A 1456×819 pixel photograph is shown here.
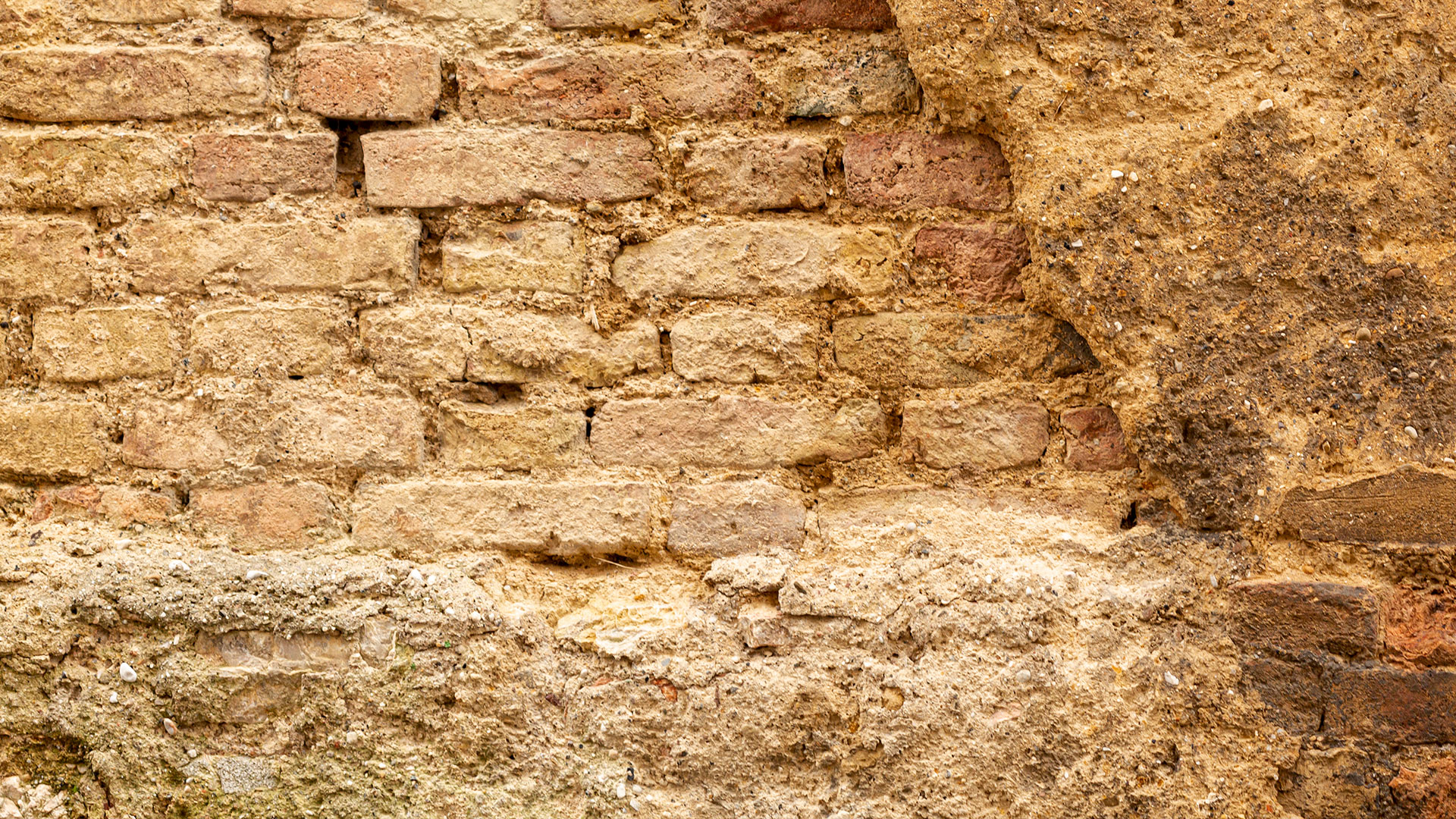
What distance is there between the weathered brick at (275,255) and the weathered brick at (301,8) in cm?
27

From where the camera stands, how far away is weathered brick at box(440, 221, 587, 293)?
1.25 metres

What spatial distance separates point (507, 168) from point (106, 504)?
26.6 inches

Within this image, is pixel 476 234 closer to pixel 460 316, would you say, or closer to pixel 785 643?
pixel 460 316

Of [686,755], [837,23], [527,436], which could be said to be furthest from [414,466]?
[837,23]

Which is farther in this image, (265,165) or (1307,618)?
(265,165)

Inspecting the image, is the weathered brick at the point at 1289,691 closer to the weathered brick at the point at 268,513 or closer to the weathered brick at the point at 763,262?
the weathered brick at the point at 763,262

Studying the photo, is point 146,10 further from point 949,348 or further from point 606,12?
point 949,348

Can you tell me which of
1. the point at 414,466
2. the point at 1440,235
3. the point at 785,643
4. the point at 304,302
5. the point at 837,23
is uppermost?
the point at 837,23

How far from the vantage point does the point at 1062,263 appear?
3.78 ft

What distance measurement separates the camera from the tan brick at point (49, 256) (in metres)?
1.27

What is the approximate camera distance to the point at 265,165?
1.26 metres

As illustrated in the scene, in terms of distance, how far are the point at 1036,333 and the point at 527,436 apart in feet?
2.15

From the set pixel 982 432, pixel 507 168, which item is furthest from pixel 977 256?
pixel 507 168

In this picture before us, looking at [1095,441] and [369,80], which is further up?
[369,80]
